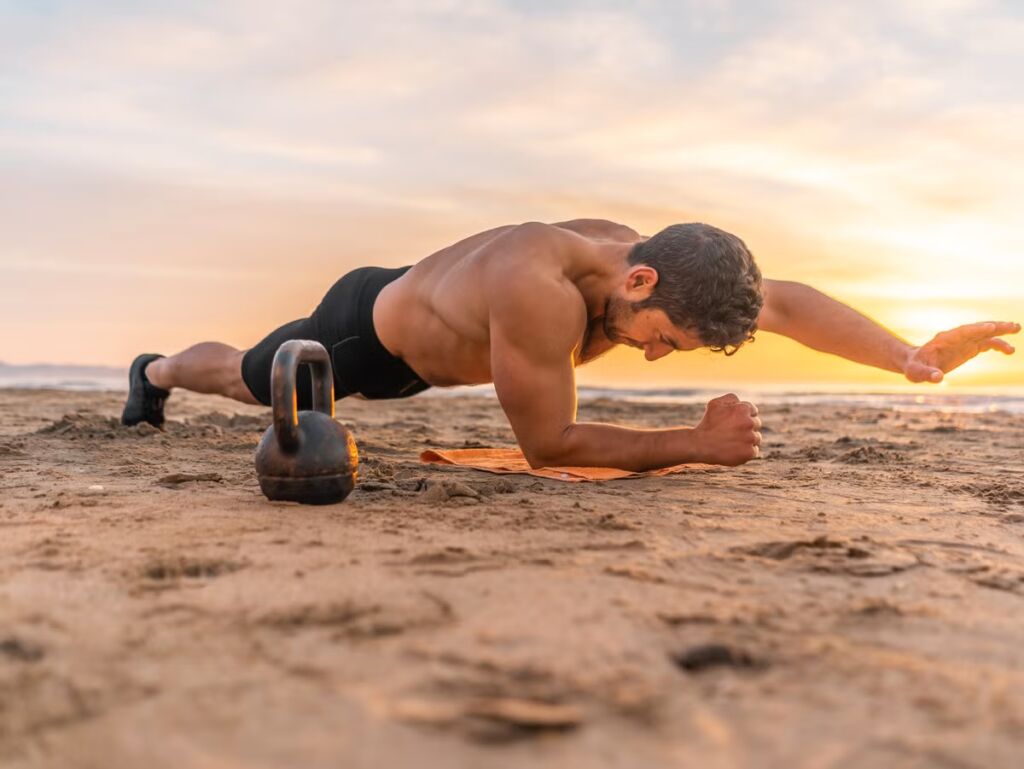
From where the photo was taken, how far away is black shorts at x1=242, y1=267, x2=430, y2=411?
4.12 m

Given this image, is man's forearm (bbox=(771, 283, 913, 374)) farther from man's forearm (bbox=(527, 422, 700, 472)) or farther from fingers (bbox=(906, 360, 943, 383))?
man's forearm (bbox=(527, 422, 700, 472))

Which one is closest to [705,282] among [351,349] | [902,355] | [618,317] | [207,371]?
[618,317]

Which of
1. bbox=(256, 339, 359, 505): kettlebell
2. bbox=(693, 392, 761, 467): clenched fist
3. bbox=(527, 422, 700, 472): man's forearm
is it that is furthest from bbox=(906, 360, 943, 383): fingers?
bbox=(256, 339, 359, 505): kettlebell

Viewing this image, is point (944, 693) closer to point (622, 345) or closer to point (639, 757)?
point (639, 757)

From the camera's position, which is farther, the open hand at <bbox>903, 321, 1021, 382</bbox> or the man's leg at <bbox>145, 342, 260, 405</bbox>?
the man's leg at <bbox>145, 342, 260, 405</bbox>

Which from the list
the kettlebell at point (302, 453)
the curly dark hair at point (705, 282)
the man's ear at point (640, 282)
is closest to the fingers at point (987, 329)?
the curly dark hair at point (705, 282)

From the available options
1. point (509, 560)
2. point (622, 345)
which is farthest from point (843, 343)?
point (509, 560)

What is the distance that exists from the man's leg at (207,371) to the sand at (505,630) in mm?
1746

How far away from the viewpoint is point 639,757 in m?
1.12

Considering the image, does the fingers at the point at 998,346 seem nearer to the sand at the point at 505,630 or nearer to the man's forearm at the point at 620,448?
the sand at the point at 505,630

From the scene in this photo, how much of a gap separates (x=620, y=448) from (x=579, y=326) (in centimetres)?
54

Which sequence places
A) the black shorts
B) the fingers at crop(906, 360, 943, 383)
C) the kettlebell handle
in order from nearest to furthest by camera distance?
the kettlebell handle, the fingers at crop(906, 360, 943, 383), the black shorts

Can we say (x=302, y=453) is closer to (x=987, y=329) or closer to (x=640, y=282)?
(x=640, y=282)

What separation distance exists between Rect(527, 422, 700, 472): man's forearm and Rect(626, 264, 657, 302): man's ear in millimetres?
529
